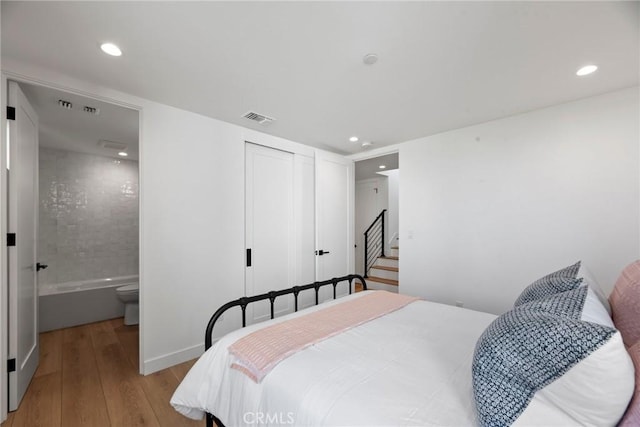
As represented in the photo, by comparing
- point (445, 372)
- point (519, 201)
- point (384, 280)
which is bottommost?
point (384, 280)

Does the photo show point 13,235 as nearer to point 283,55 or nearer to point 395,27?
point 283,55

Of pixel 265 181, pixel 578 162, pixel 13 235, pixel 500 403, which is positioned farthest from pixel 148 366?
pixel 578 162

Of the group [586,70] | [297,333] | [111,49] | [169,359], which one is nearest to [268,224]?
[169,359]

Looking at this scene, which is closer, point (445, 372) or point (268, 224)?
point (445, 372)

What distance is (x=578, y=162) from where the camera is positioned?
2.49m

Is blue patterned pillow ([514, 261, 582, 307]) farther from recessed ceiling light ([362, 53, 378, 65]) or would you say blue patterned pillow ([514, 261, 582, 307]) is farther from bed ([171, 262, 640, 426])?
recessed ceiling light ([362, 53, 378, 65])

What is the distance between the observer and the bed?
759 mm

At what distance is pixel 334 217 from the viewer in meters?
4.10

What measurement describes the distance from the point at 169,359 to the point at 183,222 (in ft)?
4.27

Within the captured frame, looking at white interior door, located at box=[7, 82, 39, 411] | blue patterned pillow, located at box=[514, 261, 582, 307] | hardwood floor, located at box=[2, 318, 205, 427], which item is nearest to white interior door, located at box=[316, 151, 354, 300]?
hardwood floor, located at box=[2, 318, 205, 427]

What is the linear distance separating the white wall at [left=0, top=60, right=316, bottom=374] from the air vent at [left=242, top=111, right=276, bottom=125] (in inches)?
11.2

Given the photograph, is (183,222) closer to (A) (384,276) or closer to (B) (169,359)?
(B) (169,359)

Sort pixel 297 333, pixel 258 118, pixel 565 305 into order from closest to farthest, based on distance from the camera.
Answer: pixel 565 305 < pixel 297 333 < pixel 258 118

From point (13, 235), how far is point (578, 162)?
15.5 ft
